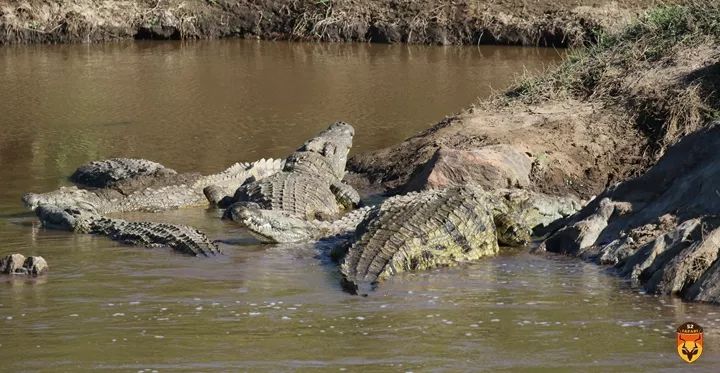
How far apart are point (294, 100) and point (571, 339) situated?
11.4 meters

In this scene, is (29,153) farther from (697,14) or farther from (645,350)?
(645,350)

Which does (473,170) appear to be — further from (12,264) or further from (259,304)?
(12,264)

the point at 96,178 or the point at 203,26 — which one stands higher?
the point at 203,26

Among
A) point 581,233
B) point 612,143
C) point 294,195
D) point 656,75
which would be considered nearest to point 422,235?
point 581,233

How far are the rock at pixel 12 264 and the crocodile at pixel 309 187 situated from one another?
1919 millimetres

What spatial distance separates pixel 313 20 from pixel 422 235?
1520 cm

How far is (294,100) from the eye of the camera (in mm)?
18578

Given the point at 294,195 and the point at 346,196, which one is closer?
the point at 294,195

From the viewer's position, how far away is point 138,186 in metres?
13.0

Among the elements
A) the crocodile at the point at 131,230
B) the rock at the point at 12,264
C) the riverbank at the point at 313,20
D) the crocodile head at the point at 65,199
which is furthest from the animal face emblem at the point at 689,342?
the riverbank at the point at 313,20

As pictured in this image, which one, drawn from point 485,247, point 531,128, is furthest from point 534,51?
point 485,247

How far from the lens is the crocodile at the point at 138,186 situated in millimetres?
12180

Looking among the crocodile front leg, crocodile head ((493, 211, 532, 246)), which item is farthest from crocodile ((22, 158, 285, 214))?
crocodile head ((493, 211, 532, 246))

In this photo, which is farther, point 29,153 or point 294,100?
point 294,100
